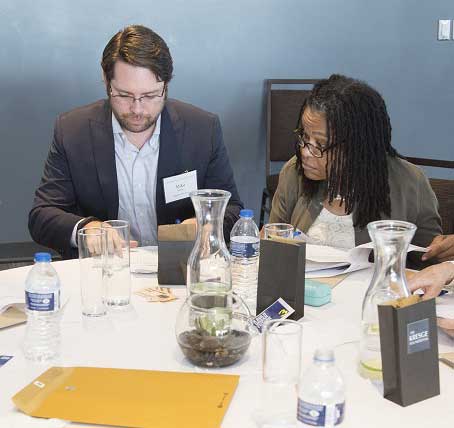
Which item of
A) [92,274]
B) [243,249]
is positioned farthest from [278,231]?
[92,274]

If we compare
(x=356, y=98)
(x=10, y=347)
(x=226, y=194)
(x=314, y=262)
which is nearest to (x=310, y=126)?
(x=356, y=98)

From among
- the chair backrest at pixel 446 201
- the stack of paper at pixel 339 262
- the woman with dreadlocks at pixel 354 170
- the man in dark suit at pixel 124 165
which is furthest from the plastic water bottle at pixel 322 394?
the chair backrest at pixel 446 201

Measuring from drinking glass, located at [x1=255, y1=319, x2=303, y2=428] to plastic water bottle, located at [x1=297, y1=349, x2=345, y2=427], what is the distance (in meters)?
0.17

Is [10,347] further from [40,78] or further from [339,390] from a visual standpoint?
[40,78]

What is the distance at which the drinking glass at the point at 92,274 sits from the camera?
5.98ft

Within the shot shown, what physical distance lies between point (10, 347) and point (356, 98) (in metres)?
1.48

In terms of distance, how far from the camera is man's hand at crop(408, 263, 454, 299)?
1.87 m

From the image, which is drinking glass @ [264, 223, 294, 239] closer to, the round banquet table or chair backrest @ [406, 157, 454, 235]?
the round banquet table

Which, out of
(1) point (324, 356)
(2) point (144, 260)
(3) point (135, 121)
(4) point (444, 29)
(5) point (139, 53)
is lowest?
(2) point (144, 260)

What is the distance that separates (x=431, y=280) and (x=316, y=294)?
29cm

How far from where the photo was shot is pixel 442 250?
229 centimetres

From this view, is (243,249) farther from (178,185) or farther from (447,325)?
(178,185)

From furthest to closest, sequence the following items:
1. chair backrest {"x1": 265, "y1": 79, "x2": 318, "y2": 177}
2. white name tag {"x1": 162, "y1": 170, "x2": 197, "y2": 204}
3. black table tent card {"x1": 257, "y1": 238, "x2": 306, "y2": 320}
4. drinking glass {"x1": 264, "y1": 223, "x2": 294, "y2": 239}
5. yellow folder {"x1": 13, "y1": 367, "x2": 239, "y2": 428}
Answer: chair backrest {"x1": 265, "y1": 79, "x2": 318, "y2": 177}
white name tag {"x1": 162, "y1": 170, "x2": 197, "y2": 204}
drinking glass {"x1": 264, "y1": 223, "x2": 294, "y2": 239}
black table tent card {"x1": 257, "y1": 238, "x2": 306, "y2": 320}
yellow folder {"x1": 13, "y1": 367, "x2": 239, "y2": 428}

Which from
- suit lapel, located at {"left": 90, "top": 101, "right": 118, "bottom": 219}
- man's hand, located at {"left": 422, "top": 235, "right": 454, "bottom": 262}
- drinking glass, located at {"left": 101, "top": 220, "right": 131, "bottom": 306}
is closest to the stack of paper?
man's hand, located at {"left": 422, "top": 235, "right": 454, "bottom": 262}
